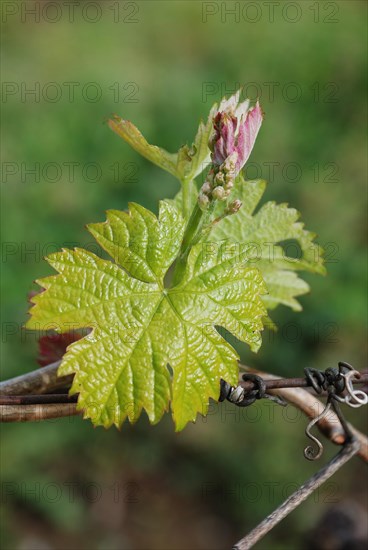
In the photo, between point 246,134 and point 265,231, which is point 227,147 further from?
point 265,231

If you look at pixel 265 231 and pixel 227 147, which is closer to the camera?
pixel 227 147

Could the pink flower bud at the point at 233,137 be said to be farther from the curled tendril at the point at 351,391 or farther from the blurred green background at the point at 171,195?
the blurred green background at the point at 171,195

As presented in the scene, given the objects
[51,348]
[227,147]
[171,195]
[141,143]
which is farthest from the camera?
[171,195]

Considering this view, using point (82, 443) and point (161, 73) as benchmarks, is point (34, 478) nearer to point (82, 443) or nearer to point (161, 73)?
point (82, 443)

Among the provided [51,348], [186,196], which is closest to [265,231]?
[186,196]

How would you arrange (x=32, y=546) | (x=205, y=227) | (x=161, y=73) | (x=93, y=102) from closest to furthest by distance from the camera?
1. (x=205, y=227)
2. (x=32, y=546)
3. (x=93, y=102)
4. (x=161, y=73)

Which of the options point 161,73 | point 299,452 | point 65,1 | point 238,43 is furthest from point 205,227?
point 65,1

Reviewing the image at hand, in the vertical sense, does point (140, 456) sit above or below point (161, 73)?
below
